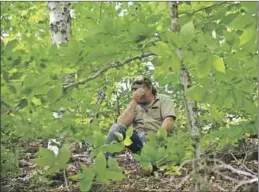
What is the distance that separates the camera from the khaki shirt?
4387mm

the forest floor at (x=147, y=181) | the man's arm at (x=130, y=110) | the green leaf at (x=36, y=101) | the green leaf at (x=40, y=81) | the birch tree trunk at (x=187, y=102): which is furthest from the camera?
the man's arm at (x=130, y=110)

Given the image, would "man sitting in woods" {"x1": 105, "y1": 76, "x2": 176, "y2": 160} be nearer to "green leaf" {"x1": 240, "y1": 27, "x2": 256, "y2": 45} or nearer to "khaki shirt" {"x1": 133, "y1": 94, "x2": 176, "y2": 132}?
"khaki shirt" {"x1": 133, "y1": 94, "x2": 176, "y2": 132}

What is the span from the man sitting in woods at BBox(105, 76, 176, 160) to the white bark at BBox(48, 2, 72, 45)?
32.0 inches

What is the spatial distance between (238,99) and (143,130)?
90.0 inches

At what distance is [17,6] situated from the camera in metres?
6.19

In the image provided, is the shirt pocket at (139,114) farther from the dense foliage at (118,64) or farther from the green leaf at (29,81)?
the green leaf at (29,81)

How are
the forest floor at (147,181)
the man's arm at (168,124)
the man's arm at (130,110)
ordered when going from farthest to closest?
the man's arm at (130,110)
the man's arm at (168,124)
the forest floor at (147,181)

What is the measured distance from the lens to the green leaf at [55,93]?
2.08 m

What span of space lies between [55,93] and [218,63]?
705 mm

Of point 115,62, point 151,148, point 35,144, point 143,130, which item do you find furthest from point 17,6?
point 151,148

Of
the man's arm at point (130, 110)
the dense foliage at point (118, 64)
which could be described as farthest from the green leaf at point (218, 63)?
the man's arm at point (130, 110)

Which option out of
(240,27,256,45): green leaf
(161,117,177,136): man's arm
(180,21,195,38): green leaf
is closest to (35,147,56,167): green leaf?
(180,21,195,38): green leaf

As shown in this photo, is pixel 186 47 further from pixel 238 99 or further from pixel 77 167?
pixel 77 167

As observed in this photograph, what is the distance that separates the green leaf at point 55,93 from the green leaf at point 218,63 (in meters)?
0.66
